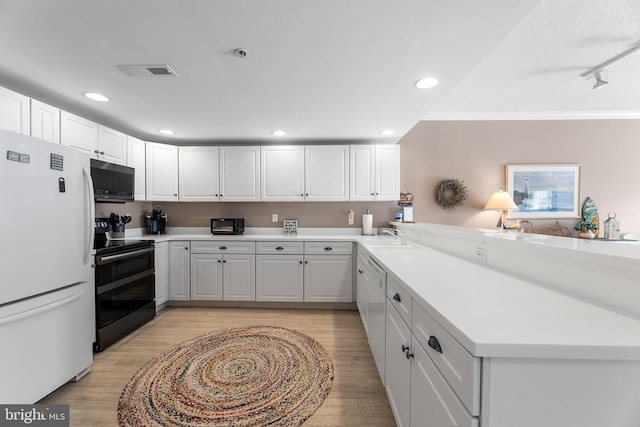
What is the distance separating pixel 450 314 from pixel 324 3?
1467 mm

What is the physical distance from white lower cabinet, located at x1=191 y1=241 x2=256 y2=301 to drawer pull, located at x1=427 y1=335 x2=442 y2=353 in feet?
8.40

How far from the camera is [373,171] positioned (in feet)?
11.1

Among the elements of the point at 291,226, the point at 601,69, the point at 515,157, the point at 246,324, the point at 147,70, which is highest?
the point at 601,69

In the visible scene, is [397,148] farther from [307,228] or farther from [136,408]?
[136,408]

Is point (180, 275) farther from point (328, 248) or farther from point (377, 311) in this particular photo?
point (377, 311)

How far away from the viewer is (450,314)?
785mm

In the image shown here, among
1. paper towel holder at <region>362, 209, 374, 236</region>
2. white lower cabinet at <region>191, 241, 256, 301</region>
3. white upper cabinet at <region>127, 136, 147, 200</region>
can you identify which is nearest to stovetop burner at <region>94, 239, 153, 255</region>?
white lower cabinet at <region>191, 241, 256, 301</region>

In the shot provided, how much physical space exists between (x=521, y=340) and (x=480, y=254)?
1.10 meters

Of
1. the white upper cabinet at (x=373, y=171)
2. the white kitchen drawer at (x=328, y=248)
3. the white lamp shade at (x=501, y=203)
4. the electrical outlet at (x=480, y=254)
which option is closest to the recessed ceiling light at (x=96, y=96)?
the white kitchen drawer at (x=328, y=248)

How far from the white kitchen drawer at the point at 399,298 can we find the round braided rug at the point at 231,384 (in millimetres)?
882

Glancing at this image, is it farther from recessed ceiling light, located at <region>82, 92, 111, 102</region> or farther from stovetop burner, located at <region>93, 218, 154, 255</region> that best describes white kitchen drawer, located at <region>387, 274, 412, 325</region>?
recessed ceiling light, located at <region>82, 92, 111, 102</region>

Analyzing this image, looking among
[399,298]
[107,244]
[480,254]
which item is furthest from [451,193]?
[107,244]

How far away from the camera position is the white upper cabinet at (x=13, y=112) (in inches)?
68.6

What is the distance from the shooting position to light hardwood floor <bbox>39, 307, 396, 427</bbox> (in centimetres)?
151
